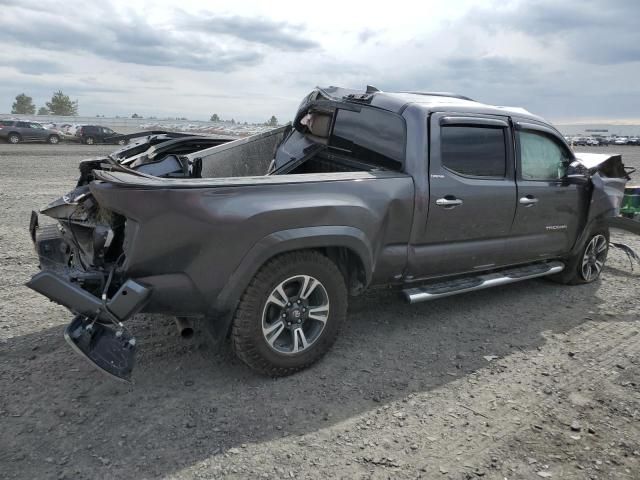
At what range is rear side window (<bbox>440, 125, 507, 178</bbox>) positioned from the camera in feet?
13.9

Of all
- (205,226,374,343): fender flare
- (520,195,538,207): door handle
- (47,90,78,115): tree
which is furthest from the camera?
(47,90,78,115): tree

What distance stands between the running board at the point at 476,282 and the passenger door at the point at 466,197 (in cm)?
11

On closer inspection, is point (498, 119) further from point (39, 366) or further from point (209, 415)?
point (39, 366)

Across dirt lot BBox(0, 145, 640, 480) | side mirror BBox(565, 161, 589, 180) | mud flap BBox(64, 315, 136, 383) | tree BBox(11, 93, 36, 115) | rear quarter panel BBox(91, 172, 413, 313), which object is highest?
tree BBox(11, 93, 36, 115)

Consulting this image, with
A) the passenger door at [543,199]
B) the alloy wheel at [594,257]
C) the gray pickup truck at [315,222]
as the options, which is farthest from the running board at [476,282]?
the alloy wheel at [594,257]

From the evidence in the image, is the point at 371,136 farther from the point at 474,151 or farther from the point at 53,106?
the point at 53,106

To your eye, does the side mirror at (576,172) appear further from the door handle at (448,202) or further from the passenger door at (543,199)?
the door handle at (448,202)

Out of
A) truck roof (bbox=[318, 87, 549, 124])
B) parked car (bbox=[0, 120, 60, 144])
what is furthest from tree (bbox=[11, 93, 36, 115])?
truck roof (bbox=[318, 87, 549, 124])

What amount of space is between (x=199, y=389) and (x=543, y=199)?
11.7 ft

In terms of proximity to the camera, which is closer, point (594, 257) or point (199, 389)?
point (199, 389)

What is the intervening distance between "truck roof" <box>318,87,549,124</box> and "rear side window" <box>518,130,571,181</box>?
0.21 metres

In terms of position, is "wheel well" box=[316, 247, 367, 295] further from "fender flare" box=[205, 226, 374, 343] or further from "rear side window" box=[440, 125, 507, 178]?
"rear side window" box=[440, 125, 507, 178]

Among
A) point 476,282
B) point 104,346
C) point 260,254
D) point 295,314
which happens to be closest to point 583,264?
point 476,282

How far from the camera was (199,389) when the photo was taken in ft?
11.2
